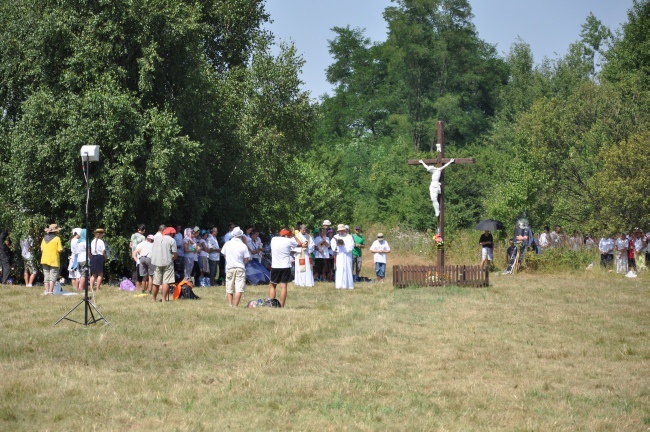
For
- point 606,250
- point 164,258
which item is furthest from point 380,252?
point 164,258

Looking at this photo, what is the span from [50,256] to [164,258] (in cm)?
416

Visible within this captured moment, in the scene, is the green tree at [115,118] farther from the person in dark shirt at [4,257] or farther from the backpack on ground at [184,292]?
the backpack on ground at [184,292]

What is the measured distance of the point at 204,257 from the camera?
93.5 ft

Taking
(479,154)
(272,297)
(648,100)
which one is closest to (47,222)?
(272,297)

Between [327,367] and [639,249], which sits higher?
[639,249]

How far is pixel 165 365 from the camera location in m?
13.8

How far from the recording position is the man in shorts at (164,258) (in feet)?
69.4

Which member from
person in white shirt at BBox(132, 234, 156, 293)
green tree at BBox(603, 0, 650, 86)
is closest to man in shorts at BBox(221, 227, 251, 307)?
person in white shirt at BBox(132, 234, 156, 293)

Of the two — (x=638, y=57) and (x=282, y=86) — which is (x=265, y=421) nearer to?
(x=282, y=86)

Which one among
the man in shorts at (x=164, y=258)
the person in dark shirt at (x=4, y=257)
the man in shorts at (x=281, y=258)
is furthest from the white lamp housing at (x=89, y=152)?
the person in dark shirt at (x=4, y=257)

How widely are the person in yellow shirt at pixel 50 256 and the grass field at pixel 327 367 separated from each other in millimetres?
1723

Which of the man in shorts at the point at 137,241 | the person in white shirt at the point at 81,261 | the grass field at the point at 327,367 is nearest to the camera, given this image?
the grass field at the point at 327,367

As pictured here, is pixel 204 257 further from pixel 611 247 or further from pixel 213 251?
pixel 611 247

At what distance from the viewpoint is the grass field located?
35.3 ft
